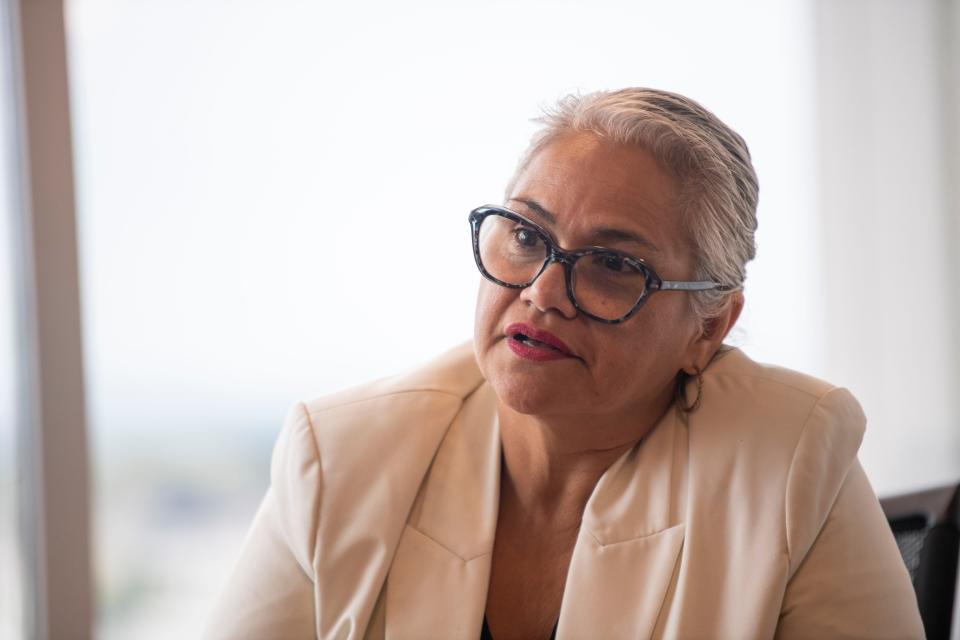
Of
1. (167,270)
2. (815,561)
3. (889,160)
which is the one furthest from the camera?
(889,160)

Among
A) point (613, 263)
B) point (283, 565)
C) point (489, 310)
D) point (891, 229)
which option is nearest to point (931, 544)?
point (613, 263)

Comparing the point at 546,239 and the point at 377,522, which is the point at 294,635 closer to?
the point at 377,522

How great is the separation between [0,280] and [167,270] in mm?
427

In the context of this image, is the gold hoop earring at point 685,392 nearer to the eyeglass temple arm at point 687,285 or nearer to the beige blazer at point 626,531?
the beige blazer at point 626,531

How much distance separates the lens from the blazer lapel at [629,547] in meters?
1.32

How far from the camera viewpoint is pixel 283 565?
140 centimetres

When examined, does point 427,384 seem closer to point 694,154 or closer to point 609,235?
point 609,235

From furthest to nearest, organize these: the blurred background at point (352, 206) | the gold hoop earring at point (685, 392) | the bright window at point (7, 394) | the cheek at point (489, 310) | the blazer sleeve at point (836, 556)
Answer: the blurred background at point (352, 206), the bright window at point (7, 394), the gold hoop earring at point (685, 392), the cheek at point (489, 310), the blazer sleeve at point (836, 556)

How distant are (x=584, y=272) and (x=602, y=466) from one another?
38cm

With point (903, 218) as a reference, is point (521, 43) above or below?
above

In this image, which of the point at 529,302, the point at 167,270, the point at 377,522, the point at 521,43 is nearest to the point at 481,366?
the point at 529,302

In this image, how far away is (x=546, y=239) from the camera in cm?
132

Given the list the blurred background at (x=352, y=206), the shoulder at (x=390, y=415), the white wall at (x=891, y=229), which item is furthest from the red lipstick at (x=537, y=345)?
the white wall at (x=891, y=229)

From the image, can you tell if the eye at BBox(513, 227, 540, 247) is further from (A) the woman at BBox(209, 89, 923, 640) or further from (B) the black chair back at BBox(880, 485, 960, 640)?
(B) the black chair back at BBox(880, 485, 960, 640)
